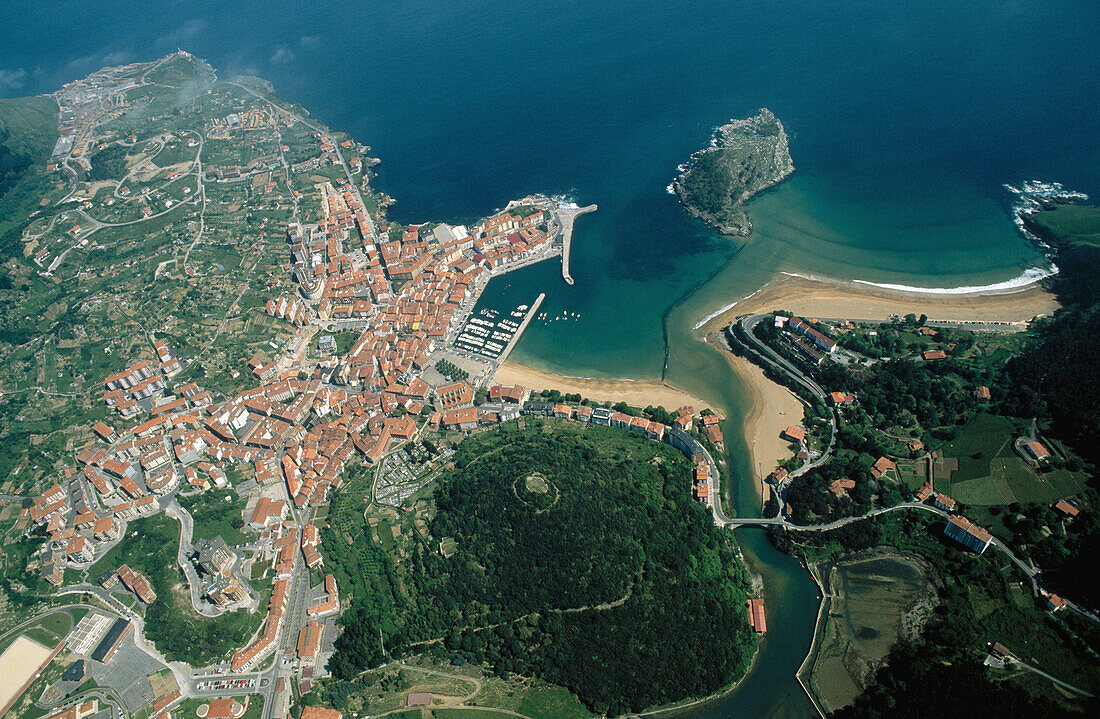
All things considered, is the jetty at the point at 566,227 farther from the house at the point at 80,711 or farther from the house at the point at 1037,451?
the house at the point at 80,711

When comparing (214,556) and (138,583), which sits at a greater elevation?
(214,556)

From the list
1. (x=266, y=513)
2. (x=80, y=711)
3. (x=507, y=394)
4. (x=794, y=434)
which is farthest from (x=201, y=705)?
(x=794, y=434)

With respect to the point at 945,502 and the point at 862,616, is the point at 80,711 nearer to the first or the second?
the point at 862,616

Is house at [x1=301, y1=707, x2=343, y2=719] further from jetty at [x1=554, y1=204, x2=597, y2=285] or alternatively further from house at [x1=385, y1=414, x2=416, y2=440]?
jetty at [x1=554, y1=204, x2=597, y2=285]

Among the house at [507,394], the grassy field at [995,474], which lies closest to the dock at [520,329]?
the house at [507,394]

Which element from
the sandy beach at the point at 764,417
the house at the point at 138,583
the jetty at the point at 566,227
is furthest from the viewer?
the jetty at the point at 566,227

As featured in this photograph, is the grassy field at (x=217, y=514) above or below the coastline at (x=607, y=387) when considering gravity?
above
